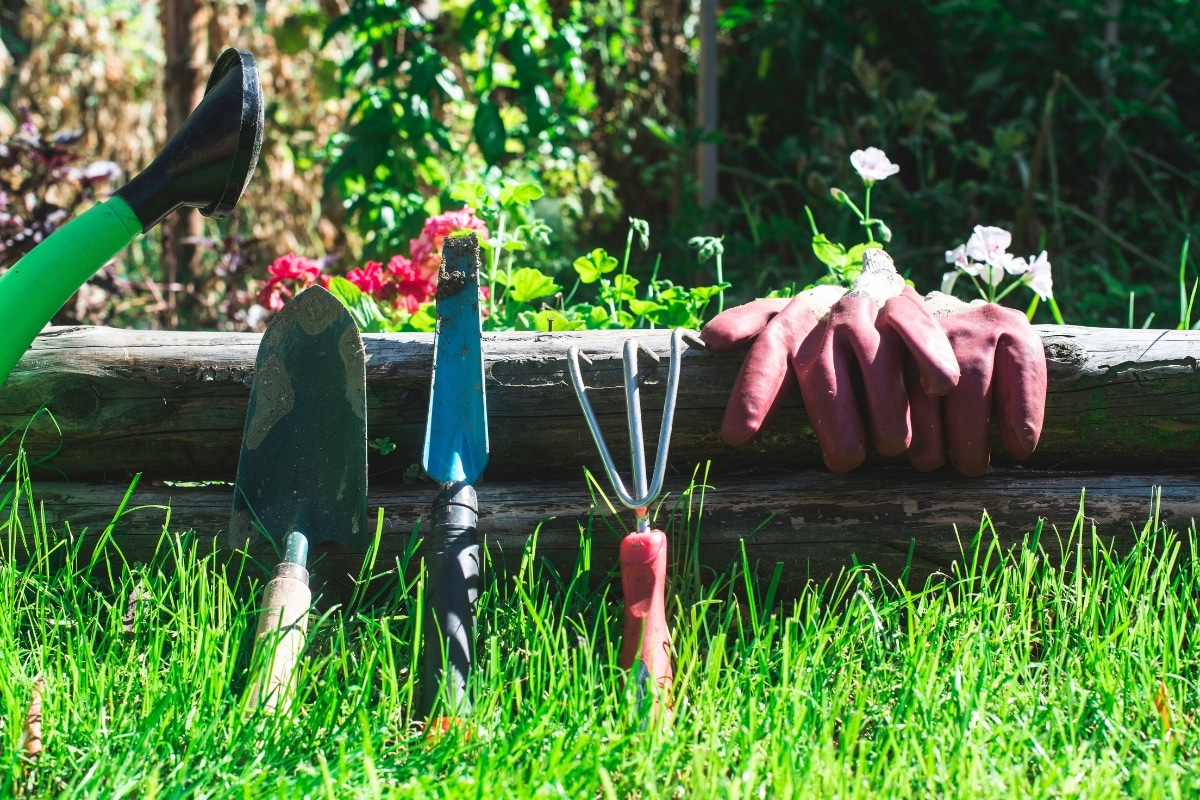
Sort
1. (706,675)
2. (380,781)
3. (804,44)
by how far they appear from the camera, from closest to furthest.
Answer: (380,781), (706,675), (804,44)

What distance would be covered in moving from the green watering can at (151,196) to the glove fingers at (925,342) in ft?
3.34

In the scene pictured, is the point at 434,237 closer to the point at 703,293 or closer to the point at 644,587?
the point at 703,293

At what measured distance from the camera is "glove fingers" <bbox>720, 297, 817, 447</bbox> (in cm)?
155

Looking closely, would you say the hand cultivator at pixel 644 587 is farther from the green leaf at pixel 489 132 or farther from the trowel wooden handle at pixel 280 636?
the green leaf at pixel 489 132

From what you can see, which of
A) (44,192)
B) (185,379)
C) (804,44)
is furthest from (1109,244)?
(44,192)

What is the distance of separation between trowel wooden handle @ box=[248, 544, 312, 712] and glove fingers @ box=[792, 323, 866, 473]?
2.69ft

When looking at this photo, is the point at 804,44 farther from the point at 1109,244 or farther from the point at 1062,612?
the point at 1062,612

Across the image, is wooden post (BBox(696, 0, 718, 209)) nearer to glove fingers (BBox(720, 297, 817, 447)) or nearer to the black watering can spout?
glove fingers (BBox(720, 297, 817, 447))

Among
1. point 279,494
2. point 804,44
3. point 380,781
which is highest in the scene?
point 804,44

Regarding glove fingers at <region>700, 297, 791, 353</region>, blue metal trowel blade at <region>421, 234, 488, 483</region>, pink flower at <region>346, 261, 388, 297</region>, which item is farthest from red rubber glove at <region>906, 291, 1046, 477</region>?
pink flower at <region>346, 261, 388, 297</region>

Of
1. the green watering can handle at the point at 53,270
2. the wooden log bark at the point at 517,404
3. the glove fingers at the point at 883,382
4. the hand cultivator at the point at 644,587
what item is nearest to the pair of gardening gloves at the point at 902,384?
the glove fingers at the point at 883,382

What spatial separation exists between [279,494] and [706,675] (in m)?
0.76

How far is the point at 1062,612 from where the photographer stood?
60.5 inches

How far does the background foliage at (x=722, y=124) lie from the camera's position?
10.8 ft
